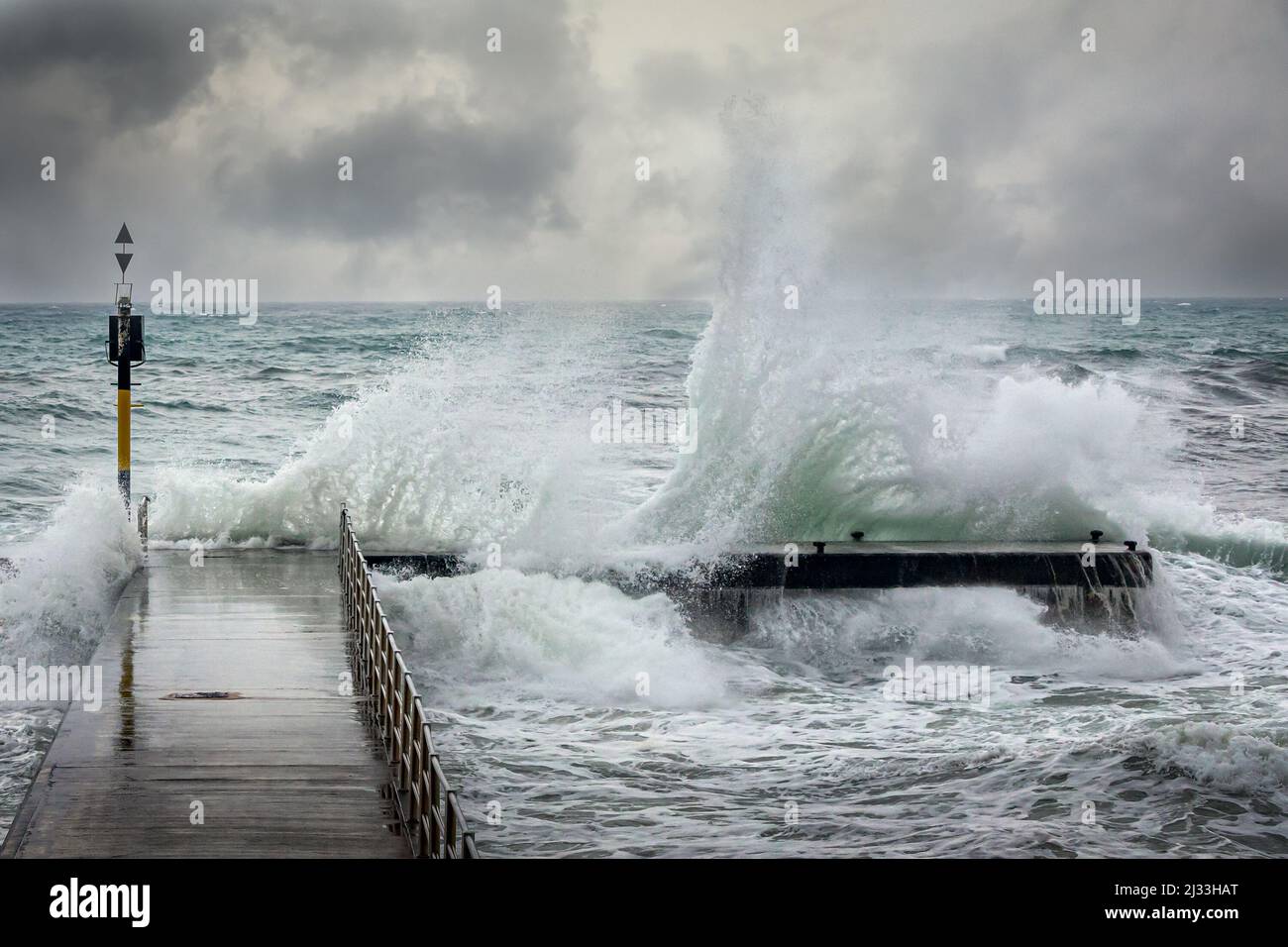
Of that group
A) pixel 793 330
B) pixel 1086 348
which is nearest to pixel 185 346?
pixel 1086 348

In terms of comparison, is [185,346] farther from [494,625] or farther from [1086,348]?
[494,625]

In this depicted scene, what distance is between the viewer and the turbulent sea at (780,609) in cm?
900

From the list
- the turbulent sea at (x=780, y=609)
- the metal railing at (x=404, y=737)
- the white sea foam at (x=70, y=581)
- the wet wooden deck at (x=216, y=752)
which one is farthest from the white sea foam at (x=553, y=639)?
the white sea foam at (x=70, y=581)

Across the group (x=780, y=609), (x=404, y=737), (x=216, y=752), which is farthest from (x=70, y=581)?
(x=780, y=609)

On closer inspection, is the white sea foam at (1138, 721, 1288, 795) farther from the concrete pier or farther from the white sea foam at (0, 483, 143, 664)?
the white sea foam at (0, 483, 143, 664)

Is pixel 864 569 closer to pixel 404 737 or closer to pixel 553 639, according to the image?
pixel 553 639

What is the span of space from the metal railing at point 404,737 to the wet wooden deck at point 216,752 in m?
0.14

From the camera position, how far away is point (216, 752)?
26.9 ft

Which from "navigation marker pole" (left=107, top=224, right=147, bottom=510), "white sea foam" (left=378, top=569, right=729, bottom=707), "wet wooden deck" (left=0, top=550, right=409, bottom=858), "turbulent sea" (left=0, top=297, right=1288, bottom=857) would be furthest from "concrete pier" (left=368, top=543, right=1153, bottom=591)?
"navigation marker pole" (left=107, top=224, right=147, bottom=510)

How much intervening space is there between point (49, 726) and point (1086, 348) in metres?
50.4

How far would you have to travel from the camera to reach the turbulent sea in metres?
9.00

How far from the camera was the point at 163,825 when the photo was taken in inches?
273

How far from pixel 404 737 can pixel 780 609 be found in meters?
6.94
